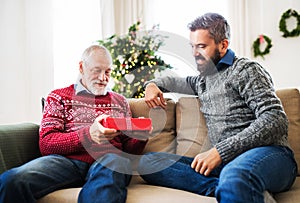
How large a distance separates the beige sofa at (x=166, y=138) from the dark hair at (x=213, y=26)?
0.32 metres

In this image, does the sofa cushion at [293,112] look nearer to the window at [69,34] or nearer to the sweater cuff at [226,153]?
the sweater cuff at [226,153]

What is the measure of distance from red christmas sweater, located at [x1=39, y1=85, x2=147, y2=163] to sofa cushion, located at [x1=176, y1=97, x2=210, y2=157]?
0.22 meters

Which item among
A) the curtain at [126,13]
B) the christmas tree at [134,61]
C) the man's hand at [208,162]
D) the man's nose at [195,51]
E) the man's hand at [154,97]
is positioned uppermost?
the curtain at [126,13]

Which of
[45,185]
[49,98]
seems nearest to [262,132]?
[45,185]

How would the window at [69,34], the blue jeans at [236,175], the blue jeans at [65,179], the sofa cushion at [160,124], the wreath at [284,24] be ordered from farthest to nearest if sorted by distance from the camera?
the wreath at [284,24]
the window at [69,34]
the sofa cushion at [160,124]
the blue jeans at [65,179]
the blue jeans at [236,175]

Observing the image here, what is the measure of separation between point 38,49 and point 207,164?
2.40 m

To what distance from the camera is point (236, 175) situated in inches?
46.1

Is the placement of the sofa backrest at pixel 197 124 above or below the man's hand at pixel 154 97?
below

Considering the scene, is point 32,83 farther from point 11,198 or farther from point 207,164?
point 207,164

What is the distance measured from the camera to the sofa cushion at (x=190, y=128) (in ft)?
5.74

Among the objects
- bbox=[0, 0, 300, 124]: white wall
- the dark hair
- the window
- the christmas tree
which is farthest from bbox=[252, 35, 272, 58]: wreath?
the dark hair

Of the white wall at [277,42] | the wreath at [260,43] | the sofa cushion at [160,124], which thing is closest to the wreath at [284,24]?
the white wall at [277,42]

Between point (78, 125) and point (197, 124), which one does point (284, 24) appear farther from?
point (78, 125)

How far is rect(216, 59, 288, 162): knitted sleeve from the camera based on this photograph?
135cm
